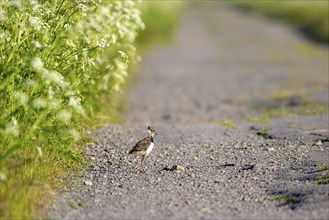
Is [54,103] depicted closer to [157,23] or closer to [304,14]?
[157,23]

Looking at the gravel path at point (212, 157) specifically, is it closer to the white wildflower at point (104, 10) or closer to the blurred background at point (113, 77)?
the blurred background at point (113, 77)

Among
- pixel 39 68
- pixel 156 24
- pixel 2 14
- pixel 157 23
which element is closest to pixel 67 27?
pixel 2 14

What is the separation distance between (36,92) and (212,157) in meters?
2.91

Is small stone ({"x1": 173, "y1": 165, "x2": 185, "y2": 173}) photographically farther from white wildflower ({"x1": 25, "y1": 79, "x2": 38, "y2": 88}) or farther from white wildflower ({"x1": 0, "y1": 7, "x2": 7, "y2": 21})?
white wildflower ({"x1": 0, "y1": 7, "x2": 7, "y2": 21})

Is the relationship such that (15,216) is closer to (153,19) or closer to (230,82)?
(230,82)

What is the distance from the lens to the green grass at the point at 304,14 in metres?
32.8

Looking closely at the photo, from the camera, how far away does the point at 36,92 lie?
7.81 metres

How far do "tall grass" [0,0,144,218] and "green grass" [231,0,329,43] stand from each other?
22557mm

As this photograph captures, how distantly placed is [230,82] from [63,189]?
13478mm

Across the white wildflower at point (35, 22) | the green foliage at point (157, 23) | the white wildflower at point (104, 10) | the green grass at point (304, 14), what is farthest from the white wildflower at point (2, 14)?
the green grass at point (304, 14)

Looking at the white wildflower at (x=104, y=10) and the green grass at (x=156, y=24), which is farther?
the green grass at (x=156, y=24)

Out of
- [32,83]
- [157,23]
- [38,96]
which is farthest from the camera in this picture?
[157,23]

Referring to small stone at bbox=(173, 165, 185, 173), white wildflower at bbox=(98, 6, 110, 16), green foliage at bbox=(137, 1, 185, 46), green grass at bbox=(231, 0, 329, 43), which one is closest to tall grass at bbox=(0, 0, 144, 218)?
white wildflower at bbox=(98, 6, 110, 16)

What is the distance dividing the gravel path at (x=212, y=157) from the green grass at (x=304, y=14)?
11998 millimetres
